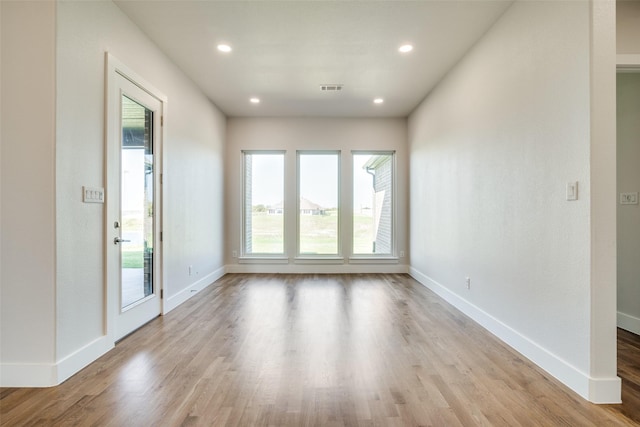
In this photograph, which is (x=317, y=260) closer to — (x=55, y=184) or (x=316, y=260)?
(x=316, y=260)

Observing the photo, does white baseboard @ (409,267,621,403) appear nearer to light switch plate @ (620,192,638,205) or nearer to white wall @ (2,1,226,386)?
light switch plate @ (620,192,638,205)

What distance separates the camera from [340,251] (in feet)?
19.8

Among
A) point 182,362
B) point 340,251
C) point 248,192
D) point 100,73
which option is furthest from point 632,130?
point 248,192

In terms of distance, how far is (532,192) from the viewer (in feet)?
7.93

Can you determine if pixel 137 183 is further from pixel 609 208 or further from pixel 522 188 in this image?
pixel 609 208

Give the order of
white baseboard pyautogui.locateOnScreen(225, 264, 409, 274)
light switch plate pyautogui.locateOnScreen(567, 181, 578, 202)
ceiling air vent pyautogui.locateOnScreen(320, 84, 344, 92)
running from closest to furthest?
light switch plate pyautogui.locateOnScreen(567, 181, 578, 202)
ceiling air vent pyautogui.locateOnScreen(320, 84, 344, 92)
white baseboard pyautogui.locateOnScreen(225, 264, 409, 274)

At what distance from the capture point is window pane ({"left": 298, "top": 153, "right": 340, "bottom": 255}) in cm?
605

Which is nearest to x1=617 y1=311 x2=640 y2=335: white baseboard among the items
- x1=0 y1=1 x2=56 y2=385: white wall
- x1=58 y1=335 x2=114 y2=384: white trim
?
x1=58 y1=335 x2=114 y2=384: white trim

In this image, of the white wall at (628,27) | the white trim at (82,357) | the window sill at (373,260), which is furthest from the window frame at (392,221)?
the white trim at (82,357)

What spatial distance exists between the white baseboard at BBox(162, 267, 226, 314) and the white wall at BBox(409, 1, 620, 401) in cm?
341

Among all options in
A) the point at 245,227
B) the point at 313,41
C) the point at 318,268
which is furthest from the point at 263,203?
the point at 313,41

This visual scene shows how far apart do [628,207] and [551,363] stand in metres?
2.09

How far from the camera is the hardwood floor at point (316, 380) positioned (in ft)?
5.66

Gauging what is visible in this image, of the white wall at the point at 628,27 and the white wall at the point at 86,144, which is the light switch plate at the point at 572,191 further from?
A: the white wall at the point at 86,144
